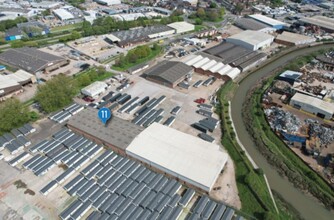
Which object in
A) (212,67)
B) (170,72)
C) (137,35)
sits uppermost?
(170,72)

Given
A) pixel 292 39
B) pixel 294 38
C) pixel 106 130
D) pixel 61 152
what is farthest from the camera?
pixel 294 38

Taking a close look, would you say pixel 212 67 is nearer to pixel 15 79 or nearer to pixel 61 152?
pixel 61 152

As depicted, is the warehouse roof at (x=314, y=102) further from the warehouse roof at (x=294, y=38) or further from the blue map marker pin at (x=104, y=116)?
the warehouse roof at (x=294, y=38)

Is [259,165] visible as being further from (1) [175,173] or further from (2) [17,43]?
(2) [17,43]

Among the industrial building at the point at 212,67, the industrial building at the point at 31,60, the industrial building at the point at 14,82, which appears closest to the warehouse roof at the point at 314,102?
the industrial building at the point at 212,67

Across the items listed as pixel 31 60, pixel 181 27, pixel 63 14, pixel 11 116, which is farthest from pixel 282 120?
pixel 63 14

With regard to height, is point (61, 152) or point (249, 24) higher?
point (249, 24)
